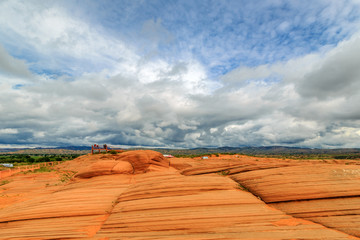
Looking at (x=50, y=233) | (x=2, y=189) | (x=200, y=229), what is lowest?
(x=2, y=189)

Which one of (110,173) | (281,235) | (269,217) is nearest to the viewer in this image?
(281,235)

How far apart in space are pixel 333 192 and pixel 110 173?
67.1ft

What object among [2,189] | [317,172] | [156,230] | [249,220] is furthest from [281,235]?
[2,189]

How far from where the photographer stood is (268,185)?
11.2 metres

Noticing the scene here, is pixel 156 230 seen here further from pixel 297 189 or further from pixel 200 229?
pixel 297 189

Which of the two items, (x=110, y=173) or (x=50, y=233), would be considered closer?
(x=50, y=233)

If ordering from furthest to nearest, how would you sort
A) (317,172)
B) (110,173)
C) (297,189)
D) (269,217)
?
(110,173) → (317,172) → (297,189) → (269,217)

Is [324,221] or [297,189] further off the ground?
[297,189]

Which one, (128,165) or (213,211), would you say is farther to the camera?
(128,165)

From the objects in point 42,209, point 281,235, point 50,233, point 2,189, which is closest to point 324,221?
point 281,235

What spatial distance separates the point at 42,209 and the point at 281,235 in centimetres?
1242

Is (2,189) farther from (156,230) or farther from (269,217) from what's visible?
(269,217)

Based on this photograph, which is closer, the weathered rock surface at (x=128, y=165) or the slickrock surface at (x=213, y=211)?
the slickrock surface at (x=213, y=211)

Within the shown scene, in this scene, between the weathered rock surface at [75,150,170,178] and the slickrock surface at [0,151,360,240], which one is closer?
the slickrock surface at [0,151,360,240]
